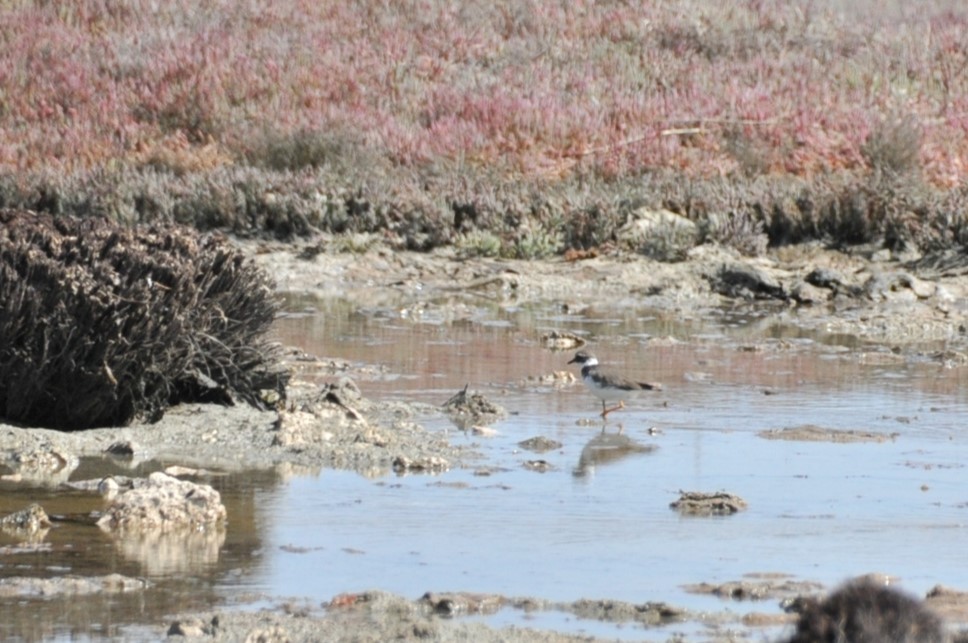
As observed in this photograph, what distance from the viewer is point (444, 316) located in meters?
13.6

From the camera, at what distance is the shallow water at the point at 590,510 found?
519 cm

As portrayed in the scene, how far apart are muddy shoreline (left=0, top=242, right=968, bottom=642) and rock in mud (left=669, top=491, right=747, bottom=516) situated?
1.12 meters

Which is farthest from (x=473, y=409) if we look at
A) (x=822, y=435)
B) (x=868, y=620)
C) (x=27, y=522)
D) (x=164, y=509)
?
(x=868, y=620)

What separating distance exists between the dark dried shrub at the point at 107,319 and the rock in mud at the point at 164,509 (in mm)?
1600

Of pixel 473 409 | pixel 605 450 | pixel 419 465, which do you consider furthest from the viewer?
pixel 473 409

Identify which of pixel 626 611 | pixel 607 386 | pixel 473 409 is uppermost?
pixel 607 386

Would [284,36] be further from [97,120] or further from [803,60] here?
[803,60]

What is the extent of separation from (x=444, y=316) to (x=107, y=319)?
6.33 m

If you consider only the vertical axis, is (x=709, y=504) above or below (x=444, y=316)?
below

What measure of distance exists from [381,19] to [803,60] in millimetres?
6625

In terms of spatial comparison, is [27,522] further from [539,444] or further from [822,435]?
[822,435]

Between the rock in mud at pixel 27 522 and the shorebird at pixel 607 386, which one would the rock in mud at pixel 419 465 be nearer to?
the rock in mud at pixel 27 522

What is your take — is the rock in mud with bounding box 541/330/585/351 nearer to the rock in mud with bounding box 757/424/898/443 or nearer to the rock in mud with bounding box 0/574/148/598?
the rock in mud with bounding box 757/424/898/443

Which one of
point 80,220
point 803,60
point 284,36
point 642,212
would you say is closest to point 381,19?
point 284,36
